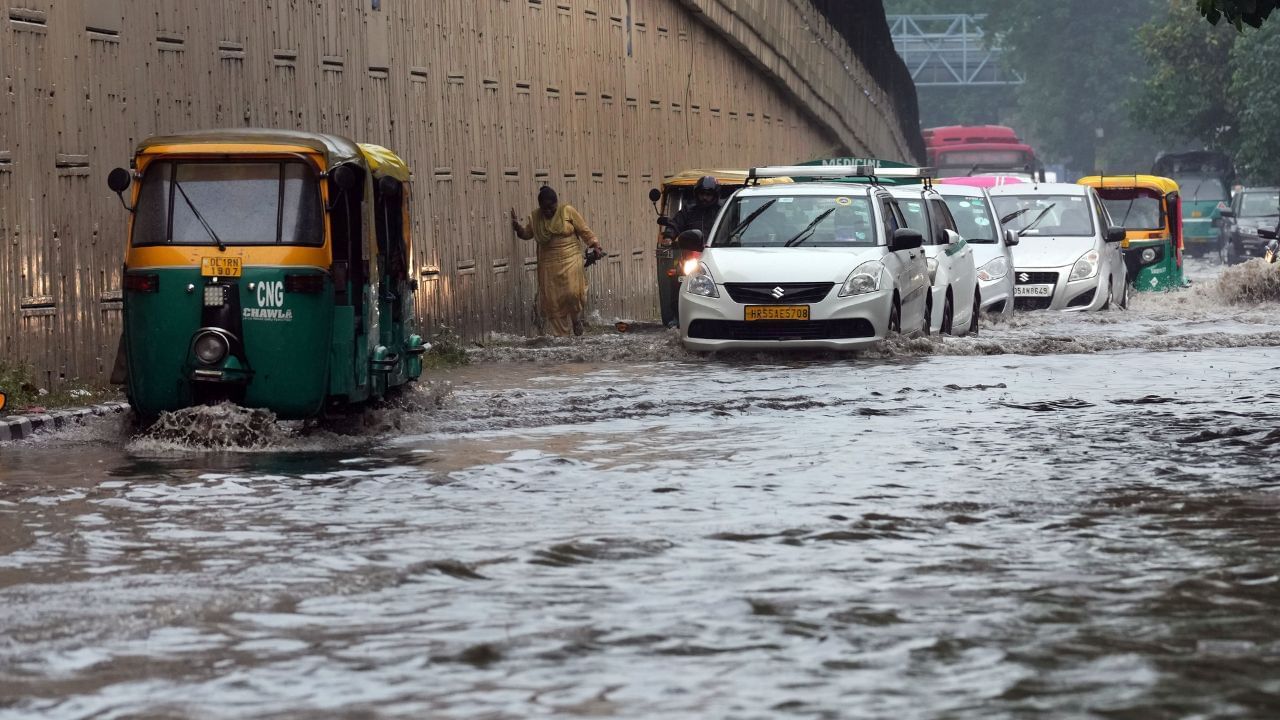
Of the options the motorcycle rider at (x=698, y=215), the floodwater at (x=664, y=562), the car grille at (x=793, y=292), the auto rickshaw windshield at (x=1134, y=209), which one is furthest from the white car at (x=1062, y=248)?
the floodwater at (x=664, y=562)

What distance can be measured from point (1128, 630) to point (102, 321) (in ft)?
37.1

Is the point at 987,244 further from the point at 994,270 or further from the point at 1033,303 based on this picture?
the point at 1033,303

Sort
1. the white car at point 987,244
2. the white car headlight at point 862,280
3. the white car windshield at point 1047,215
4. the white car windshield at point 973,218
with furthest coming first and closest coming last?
the white car windshield at point 1047,215, the white car windshield at point 973,218, the white car at point 987,244, the white car headlight at point 862,280

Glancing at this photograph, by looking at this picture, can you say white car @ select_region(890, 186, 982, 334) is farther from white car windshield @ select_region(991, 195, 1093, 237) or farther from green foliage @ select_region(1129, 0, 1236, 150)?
green foliage @ select_region(1129, 0, 1236, 150)

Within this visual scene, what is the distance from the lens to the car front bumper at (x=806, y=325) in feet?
63.6

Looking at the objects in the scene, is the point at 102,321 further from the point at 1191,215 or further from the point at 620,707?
the point at 1191,215


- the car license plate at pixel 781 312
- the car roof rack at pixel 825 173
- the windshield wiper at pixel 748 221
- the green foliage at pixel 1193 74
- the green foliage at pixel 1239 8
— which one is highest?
the green foliage at pixel 1193 74

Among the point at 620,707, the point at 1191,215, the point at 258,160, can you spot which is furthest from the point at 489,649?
the point at 1191,215

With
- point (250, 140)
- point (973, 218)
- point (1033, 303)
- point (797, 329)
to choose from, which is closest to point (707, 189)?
point (973, 218)

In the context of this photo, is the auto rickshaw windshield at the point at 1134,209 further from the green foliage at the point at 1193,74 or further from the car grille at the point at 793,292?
the green foliage at the point at 1193,74

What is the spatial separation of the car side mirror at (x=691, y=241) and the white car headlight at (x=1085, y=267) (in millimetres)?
8077

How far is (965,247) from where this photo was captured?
2388 centimetres

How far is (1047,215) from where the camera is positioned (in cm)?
2866

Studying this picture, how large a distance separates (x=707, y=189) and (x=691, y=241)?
4.82m
